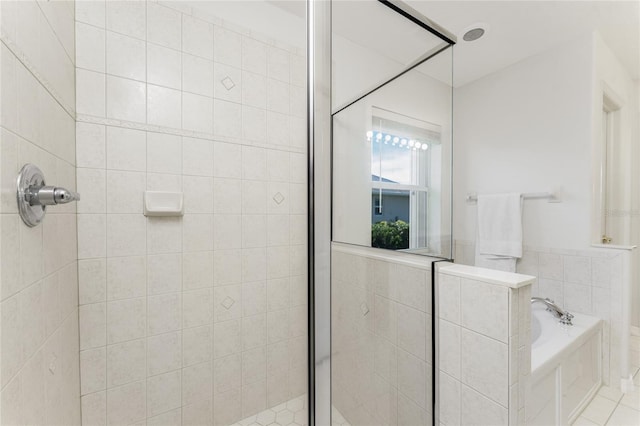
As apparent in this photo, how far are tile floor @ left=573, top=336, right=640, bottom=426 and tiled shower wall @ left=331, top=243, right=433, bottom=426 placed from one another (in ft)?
3.29

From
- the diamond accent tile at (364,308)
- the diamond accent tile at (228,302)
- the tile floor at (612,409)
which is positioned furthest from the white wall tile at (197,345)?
the tile floor at (612,409)

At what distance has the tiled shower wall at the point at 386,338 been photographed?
74 cm

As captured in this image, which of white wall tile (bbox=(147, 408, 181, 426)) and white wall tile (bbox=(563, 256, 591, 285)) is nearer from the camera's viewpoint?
white wall tile (bbox=(147, 408, 181, 426))

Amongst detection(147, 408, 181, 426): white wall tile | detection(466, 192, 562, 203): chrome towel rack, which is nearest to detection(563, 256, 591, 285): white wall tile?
detection(466, 192, 562, 203): chrome towel rack

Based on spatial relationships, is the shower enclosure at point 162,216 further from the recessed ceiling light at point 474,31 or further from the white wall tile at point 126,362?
the recessed ceiling light at point 474,31

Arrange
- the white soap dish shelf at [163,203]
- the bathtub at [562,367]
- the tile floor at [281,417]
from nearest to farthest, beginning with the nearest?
→ 1. the bathtub at [562,367]
2. the white soap dish shelf at [163,203]
3. the tile floor at [281,417]

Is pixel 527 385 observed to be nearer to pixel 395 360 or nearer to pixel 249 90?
pixel 395 360

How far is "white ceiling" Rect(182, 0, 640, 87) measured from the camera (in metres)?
1.38

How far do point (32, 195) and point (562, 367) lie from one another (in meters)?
1.95

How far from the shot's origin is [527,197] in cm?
187

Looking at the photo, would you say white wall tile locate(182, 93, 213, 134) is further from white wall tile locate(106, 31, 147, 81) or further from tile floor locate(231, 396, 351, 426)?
Answer: tile floor locate(231, 396, 351, 426)

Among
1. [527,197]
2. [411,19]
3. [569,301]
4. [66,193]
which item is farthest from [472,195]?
[66,193]

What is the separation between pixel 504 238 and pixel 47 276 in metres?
2.43

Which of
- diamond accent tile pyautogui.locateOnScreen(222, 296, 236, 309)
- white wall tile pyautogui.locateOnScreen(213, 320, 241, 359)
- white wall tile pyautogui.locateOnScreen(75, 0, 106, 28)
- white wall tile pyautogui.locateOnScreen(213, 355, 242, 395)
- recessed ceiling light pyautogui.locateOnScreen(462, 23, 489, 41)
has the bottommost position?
white wall tile pyautogui.locateOnScreen(213, 355, 242, 395)
